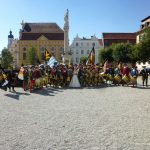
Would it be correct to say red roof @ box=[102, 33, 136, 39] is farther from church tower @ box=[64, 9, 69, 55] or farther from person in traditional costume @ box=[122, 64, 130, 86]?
person in traditional costume @ box=[122, 64, 130, 86]

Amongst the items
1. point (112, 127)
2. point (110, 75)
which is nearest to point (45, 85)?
point (110, 75)

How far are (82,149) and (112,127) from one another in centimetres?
259

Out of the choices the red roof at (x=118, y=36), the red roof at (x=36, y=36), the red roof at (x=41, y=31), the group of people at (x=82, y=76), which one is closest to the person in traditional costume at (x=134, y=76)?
the group of people at (x=82, y=76)

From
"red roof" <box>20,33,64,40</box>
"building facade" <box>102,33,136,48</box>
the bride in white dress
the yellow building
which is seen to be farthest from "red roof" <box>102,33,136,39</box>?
the bride in white dress

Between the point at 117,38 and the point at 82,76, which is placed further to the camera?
the point at 117,38

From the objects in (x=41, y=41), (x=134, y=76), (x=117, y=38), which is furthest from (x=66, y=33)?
(x=41, y=41)

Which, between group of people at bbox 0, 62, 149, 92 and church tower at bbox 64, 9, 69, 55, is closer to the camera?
group of people at bbox 0, 62, 149, 92

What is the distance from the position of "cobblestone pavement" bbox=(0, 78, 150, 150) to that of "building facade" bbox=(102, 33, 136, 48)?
3498 inches

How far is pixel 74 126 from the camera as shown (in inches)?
408

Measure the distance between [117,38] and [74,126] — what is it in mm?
95714

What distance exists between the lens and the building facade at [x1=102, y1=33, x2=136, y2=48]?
103688 millimetres

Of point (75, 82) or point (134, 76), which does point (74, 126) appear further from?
point (134, 76)

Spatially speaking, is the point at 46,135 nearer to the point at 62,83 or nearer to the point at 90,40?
the point at 62,83

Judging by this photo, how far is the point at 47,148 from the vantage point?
25.8ft
